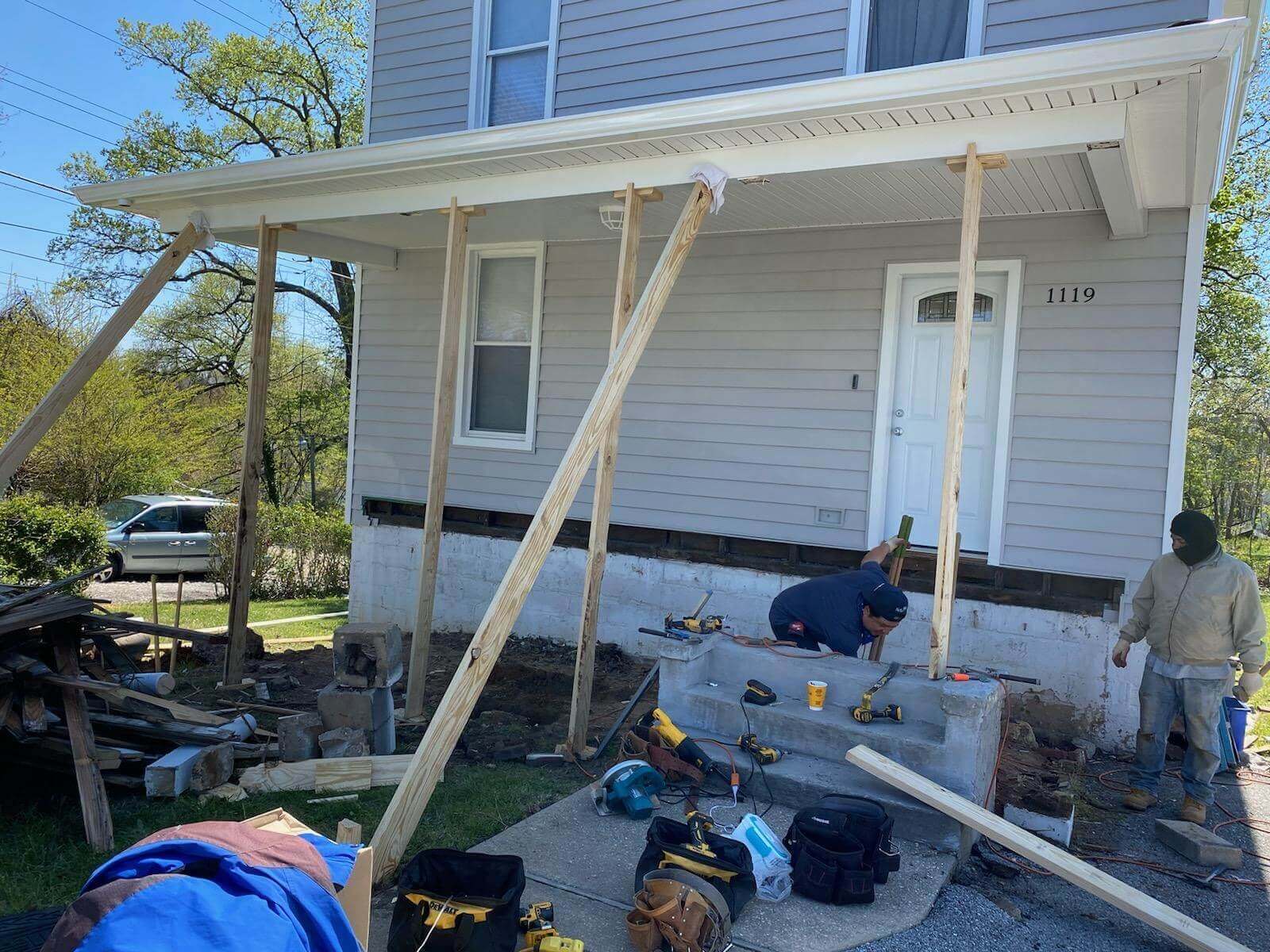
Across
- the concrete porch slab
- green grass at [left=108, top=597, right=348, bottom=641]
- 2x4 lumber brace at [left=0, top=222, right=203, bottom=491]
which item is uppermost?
2x4 lumber brace at [left=0, top=222, right=203, bottom=491]

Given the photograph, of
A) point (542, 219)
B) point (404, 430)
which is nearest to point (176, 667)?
point (404, 430)

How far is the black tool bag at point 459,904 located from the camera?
10.0 feet

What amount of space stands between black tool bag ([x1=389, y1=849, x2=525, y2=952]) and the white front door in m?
4.76

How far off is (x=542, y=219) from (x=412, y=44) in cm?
325

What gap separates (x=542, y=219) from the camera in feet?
25.4

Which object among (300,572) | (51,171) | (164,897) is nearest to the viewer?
(164,897)

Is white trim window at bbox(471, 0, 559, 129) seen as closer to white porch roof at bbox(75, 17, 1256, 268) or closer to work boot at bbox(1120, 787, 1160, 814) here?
white porch roof at bbox(75, 17, 1256, 268)

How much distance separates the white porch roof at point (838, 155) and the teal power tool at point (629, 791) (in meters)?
3.43

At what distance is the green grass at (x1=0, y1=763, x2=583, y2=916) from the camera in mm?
4066

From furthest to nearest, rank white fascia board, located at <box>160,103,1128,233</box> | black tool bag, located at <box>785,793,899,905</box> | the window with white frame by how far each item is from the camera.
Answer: the window with white frame → white fascia board, located at <box>160,103,1128,233</box> → black tool bag, located at <box>785,793,899,905</box>

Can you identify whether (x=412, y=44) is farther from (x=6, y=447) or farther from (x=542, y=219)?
→ (x=6, y=447)

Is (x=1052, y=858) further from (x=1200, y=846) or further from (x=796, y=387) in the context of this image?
(x=796, y=387)

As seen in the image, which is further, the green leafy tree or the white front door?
the green leafy tree

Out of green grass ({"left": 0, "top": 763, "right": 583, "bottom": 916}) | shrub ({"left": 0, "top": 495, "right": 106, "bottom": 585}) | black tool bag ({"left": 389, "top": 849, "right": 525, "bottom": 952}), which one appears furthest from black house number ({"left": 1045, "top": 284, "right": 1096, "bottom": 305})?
shrub ({"left": 0, "top": 495, "right": 106, "bottom": 585})
